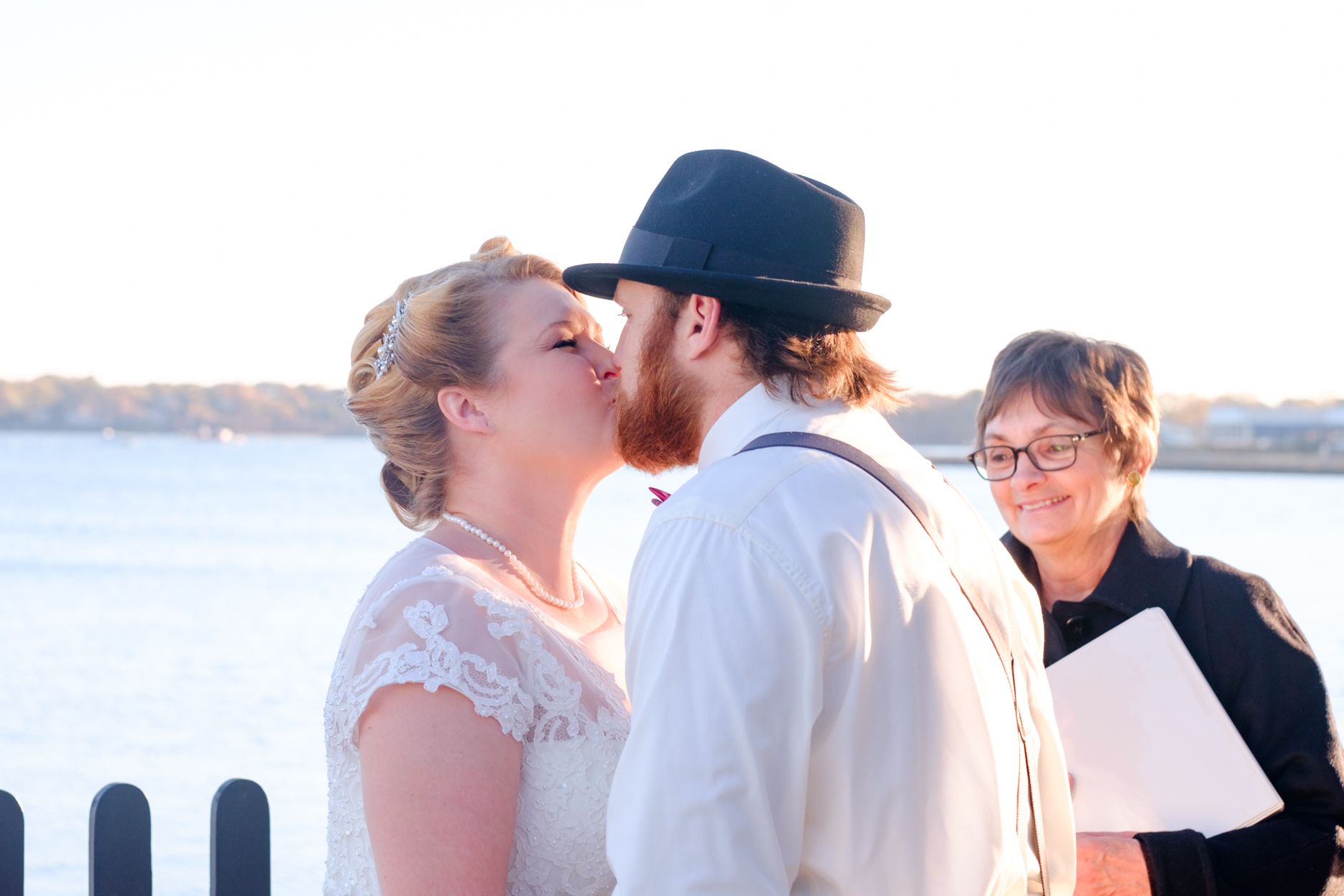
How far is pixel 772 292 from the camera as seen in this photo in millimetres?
1548

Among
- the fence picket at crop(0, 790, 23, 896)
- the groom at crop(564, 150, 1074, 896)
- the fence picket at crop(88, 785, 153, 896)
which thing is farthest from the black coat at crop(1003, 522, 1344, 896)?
the fence picket at crop(0, 790, 23, 896)

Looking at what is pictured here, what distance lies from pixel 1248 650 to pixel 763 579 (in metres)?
1.49

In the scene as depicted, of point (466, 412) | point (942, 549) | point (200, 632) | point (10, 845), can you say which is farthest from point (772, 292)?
point (200, 632)

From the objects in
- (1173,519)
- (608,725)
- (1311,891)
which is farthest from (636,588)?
(1173,519)

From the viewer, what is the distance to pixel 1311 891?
2.25 m

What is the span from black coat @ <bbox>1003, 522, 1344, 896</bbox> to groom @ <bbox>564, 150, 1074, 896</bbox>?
0.72m

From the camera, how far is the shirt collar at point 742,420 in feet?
5.03

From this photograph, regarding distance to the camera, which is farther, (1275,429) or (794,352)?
(1275,429)

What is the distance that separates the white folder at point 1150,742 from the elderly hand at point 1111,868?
141 mm

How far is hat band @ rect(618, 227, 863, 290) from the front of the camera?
1.58 metres

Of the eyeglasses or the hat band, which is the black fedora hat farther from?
the eyeglasses

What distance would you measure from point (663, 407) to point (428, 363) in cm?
84

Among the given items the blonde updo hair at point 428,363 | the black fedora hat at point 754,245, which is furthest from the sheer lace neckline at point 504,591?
the black fedora hat at point 754,245

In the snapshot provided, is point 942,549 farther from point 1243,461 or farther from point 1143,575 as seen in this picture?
point 1243,461
